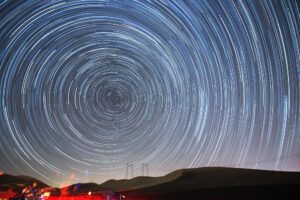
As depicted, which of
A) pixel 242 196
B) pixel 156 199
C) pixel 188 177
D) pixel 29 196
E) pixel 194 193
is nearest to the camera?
pixel 29 196

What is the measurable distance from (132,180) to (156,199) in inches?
1913

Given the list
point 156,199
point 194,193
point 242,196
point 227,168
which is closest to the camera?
point 242,196

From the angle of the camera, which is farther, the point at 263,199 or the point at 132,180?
the point at 132,180

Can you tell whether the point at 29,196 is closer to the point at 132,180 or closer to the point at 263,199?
the point at 263,199

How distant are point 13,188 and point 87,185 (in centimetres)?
3961

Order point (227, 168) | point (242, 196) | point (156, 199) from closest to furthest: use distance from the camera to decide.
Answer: point (242, 196) → point (156, 199) → point (227, 168)

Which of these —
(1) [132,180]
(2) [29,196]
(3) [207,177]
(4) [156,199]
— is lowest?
(2) [29,196]

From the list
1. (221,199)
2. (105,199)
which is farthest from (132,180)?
(105,199)

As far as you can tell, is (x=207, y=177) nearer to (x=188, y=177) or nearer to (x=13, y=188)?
(x=188, y=177)

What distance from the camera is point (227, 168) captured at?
54.2 meters

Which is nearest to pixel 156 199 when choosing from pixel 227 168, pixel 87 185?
pixel 227 168

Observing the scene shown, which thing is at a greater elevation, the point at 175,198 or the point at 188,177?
the point at 188,177

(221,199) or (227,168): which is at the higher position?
(227,168)

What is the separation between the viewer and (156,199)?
2794 cm
